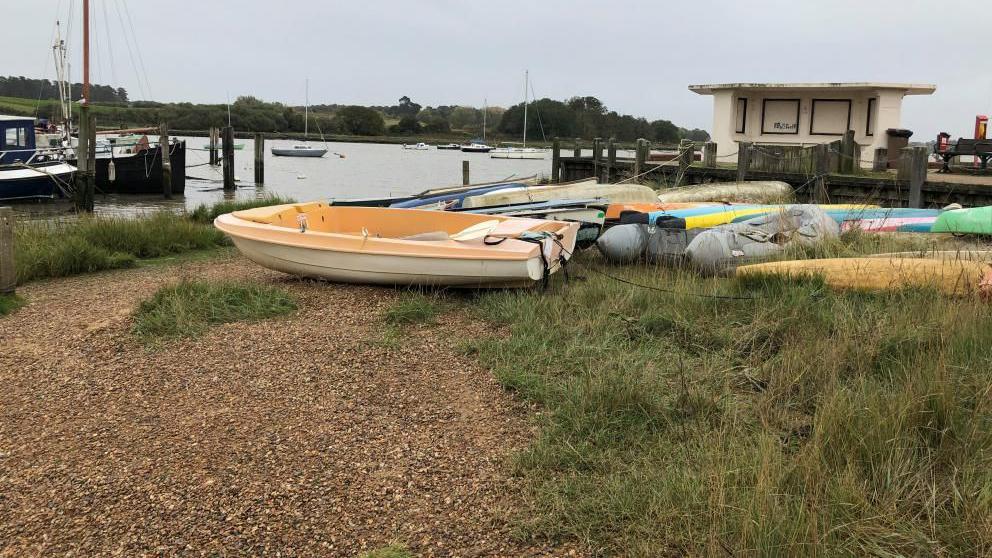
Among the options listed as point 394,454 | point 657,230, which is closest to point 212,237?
point 657,230

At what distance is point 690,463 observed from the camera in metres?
3.58

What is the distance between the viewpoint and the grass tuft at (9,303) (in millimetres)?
7132

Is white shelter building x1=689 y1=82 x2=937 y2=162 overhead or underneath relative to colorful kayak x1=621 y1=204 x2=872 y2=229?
overhead

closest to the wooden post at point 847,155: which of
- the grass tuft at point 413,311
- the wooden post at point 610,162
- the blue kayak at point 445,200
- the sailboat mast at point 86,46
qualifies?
the wooden post at point 610,162

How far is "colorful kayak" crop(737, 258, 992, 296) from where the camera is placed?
6.26 m

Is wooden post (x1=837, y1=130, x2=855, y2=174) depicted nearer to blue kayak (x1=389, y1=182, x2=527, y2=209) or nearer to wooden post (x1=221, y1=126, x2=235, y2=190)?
blue kayak (x1=389, y1=182, x2=527, y2=209)

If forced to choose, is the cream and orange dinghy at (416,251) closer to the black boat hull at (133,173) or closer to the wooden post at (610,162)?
the wooden post at (610,162)

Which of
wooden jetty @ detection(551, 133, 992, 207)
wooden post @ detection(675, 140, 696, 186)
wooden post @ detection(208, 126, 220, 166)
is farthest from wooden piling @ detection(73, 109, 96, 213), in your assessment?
wooden post @ detection(208, 126, 220, 166)

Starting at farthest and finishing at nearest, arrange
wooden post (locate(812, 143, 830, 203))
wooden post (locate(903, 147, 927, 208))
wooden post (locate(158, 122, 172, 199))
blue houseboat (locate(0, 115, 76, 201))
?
1. wooden post (locate(158, 122, 172, 199))
2. blue houseboat (locate(0, 115, 76, 201))
3. wooden post (locate(812, 143, 830, 203))
4. wooden post (locate(903, 147, 927, 208))

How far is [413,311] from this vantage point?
675 cm

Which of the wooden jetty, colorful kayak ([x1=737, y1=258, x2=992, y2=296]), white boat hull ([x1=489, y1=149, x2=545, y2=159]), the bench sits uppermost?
white boat hull ([x1=489, y1=149, x2=545, y2=159])

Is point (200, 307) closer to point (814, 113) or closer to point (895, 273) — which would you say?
point (895, 273)

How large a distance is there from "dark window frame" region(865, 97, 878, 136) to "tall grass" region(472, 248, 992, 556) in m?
18.3

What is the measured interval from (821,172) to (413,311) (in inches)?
514
